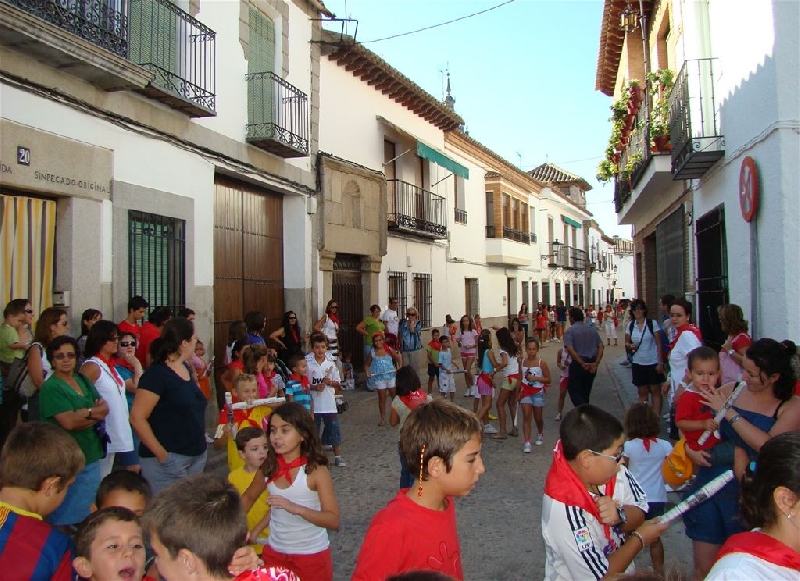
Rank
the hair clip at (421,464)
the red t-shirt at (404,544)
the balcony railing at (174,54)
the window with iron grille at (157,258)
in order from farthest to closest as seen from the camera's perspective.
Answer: the window with iron grille at (157,258), the balcony railing at (174,54), the hair clip at (421,464), the red t-shirt at (404,544)

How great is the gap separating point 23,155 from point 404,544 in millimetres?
5404

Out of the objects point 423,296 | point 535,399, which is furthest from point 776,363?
point 423,296

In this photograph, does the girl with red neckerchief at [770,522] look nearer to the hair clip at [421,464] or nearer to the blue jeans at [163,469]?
the hair clip at [421,464]

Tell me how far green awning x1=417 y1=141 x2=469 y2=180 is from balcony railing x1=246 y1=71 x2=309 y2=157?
4809 mm

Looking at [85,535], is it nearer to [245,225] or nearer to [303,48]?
[245,225]

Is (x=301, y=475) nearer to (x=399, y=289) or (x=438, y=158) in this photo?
(x=399, y=289)

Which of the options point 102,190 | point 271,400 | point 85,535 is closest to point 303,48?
Answer: point 102,190

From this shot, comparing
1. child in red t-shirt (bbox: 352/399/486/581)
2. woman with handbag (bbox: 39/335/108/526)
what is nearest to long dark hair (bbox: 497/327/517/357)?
woman with handbag (bbox: 39/335/108/526)

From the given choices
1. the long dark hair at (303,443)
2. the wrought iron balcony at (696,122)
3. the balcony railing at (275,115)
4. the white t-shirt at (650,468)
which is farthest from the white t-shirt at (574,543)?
the balcony railing at (275,115)

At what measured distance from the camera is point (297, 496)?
308 centimetres

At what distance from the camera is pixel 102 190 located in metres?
6.86

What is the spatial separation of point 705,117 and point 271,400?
662 centimetres

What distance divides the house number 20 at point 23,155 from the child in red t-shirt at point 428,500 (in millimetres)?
5080

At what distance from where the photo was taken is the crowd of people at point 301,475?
6.20 ft
